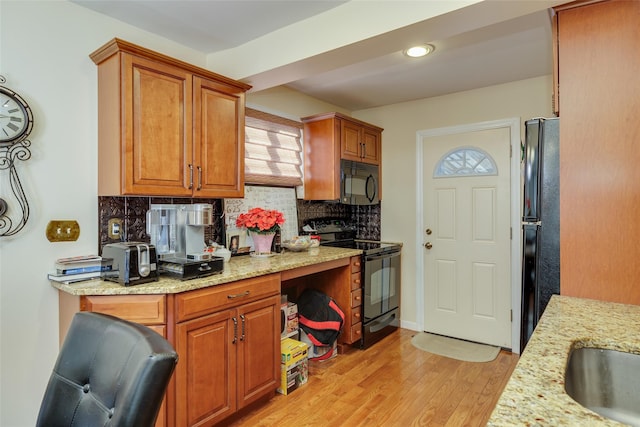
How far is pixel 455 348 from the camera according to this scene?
340cm

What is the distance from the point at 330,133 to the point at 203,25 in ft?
4.98

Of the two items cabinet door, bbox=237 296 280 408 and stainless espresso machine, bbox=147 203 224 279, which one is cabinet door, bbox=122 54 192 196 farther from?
cabinet door, bbox=237 296 280 408

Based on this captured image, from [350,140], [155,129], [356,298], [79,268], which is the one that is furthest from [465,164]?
[79,268]

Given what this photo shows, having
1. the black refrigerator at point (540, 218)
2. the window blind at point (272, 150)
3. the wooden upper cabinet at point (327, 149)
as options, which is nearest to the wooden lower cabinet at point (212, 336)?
the window blind at point (272, 150)

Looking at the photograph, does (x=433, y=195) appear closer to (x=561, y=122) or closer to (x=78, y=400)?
(x=561, y=122)

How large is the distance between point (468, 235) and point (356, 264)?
1.20 metres

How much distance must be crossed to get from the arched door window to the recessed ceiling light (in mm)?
1263

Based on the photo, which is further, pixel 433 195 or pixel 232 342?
pixel 433 195

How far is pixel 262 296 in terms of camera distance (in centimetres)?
231

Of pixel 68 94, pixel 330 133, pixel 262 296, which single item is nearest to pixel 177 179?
pixel 68 94

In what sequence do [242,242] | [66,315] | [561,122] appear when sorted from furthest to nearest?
[242,242], [66,315], [561,122]

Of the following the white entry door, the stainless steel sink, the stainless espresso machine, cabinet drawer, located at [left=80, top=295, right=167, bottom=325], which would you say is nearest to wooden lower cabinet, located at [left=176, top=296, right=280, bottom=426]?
cabinet drawer, located at [left=80, top=295, right=167, bottom=325]

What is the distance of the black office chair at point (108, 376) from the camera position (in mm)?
812

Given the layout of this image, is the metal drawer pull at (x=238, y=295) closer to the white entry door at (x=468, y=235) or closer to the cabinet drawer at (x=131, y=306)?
the cabinet drawer at (x=131, y=306)
